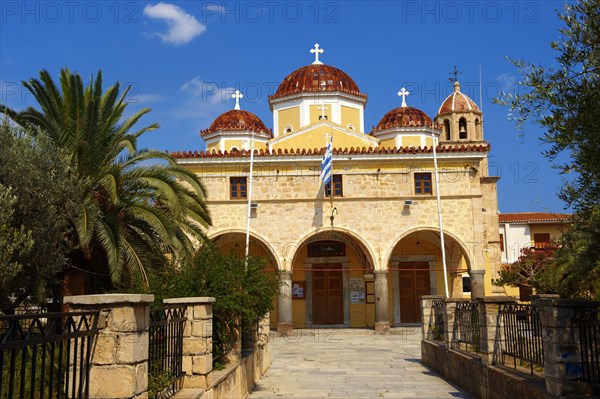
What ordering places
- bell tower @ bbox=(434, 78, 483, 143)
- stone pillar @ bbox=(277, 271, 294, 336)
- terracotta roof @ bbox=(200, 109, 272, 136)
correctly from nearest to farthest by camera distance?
1. stone pillar @ bbox=(277, 271, 294, 336)
2. terracotta roof @ bbox=(200, 109, 272, 136)
3. bell tower @ bbox=(434, 78, 483, 143)

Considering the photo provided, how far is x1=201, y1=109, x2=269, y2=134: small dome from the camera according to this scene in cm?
2903

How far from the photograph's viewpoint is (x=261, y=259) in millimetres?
11344

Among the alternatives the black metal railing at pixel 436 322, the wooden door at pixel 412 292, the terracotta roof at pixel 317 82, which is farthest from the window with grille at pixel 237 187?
the black metal railing at pixel 436 322

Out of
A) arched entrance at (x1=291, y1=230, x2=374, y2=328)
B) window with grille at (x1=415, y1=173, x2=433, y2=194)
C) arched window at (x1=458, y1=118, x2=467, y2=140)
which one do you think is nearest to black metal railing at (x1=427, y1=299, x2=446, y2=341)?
window with grille at (x1=415, y1=173, x2=433, y2=194)

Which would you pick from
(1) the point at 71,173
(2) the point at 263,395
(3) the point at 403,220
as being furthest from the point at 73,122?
(3) the point at 403,220

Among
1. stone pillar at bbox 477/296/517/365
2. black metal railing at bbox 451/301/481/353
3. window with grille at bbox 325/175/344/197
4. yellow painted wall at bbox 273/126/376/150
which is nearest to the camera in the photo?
stone pillar at bbox 477/296/517/365

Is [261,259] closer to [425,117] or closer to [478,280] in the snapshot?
[478,280]

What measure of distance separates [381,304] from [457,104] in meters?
13.7

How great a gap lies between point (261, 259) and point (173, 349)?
15.4ft

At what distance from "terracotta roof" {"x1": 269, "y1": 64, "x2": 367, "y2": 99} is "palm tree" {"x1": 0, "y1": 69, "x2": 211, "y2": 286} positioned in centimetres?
1529

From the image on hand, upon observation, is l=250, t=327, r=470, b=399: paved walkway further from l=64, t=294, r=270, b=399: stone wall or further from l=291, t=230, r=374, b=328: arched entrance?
l=64, t=294, r=270, b=399: stone wall

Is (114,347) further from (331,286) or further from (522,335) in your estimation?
(331,286)

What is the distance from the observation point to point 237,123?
2923 centimetres

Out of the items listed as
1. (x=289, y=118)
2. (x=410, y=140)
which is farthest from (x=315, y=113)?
(x=410, y=140)
